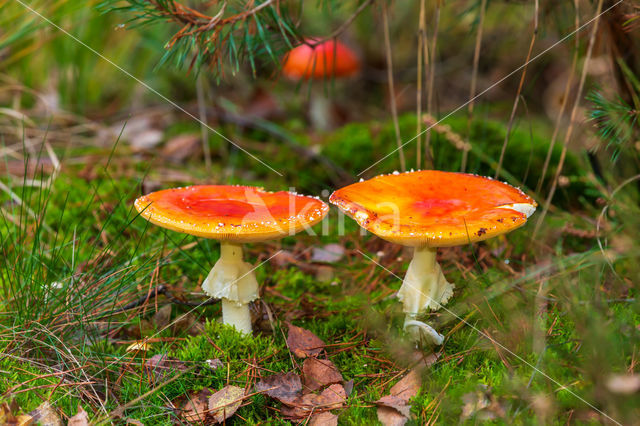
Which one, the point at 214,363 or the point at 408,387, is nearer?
the point at 408,387

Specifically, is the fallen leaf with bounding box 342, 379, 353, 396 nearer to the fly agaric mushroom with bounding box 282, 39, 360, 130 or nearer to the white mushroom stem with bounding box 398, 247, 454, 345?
the white mushroom stem with bounding box 398, 247, 454, 345

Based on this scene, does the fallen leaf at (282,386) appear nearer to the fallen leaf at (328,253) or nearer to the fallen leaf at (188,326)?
the fallen leaf at (188,326)

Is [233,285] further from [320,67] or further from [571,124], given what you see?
[320,67]

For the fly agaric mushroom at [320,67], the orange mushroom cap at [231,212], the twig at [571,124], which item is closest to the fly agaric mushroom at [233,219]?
the orange mushroom cap at [231,212]

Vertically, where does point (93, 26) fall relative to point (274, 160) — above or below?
above

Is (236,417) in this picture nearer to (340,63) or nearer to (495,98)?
(340,63)

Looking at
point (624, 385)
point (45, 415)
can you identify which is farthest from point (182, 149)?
point (624, 385)

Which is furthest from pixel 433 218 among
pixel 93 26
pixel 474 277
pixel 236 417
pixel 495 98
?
pixel 495 98

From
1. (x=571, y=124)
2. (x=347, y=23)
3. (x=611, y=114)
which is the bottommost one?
(x=571, y=124)
